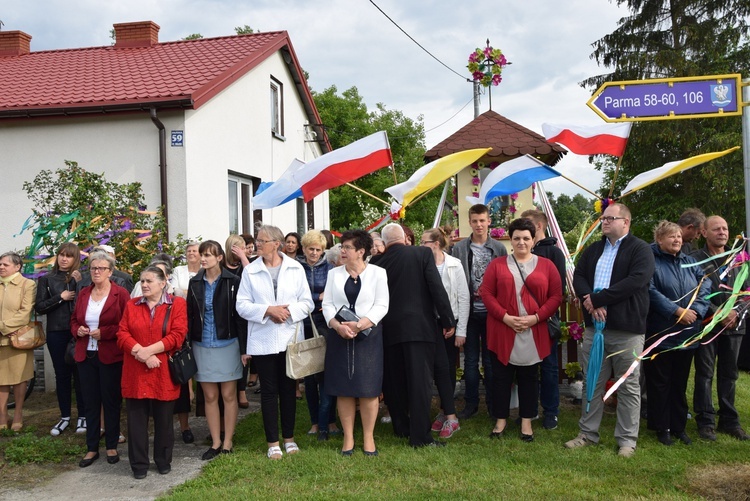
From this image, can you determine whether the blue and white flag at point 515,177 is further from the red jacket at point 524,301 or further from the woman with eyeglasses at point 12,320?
the woman with eyeglasses at point 12,320

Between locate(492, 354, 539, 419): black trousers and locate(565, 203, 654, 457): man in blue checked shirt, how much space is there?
1.43ft

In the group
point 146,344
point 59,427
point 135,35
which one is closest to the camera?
point 146,344

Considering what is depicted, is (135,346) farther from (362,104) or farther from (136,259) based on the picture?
(362,104)

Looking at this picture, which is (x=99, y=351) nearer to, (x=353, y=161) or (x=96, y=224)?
(x=96, y=224)

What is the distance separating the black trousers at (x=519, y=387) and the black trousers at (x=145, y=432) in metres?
2.72

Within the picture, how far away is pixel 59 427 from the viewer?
6.51 m

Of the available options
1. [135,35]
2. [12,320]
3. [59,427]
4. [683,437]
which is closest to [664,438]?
[683,437]

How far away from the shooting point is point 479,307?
21.3 feet

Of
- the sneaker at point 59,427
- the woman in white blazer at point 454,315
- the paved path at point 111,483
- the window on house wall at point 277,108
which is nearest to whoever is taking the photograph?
the paved path at point 111,483

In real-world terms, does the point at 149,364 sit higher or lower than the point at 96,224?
lower

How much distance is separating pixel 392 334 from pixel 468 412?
1.51 meters

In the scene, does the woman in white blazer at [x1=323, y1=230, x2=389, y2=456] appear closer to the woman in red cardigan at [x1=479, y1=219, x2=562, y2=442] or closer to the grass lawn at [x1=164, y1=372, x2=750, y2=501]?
the grass lawn at [x1=164, y1=372, x2=750, y2=501]

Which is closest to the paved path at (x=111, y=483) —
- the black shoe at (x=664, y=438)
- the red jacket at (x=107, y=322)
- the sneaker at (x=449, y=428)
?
the red jacket at (x=107, y=322)

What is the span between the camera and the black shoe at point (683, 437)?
5586 millimetres
